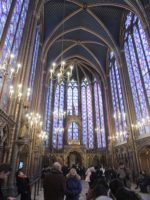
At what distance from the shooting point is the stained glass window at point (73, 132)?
2480cm

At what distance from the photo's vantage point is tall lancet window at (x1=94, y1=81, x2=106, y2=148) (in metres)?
24.2

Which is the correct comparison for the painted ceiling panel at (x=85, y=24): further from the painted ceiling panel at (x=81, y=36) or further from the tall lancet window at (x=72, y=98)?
the tall lancet window at (x=72, y=98)

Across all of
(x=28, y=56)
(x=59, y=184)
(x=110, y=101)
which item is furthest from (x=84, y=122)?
(x=59, y=184)

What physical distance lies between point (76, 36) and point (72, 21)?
124 inches

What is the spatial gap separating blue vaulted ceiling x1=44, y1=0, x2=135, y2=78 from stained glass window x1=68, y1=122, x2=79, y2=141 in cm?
1068

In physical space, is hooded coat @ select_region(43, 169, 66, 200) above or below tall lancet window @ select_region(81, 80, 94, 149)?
below

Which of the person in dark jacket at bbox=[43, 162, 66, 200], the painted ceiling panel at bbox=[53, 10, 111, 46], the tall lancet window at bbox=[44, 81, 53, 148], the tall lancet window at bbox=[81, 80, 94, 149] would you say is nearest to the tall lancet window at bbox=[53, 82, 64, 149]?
the tall lancet window at bbox=[44, 81, 53, 148]

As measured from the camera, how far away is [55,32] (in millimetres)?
19406

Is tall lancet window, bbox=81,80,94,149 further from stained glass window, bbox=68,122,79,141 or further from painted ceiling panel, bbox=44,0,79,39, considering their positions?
painted ceiling panel, bbox=44,0,79,39

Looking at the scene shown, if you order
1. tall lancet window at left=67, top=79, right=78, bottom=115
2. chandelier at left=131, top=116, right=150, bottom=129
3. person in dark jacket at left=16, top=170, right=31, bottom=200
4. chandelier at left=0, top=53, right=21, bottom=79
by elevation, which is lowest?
person in dark jacket at left=16, top=170, right=31, bottom=200

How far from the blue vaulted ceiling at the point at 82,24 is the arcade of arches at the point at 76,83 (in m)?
0.11

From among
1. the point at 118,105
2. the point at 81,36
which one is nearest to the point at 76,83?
the point at 81,36

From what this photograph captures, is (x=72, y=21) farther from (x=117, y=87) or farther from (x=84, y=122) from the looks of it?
(x=84, y=122)

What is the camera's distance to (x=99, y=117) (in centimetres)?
2591
